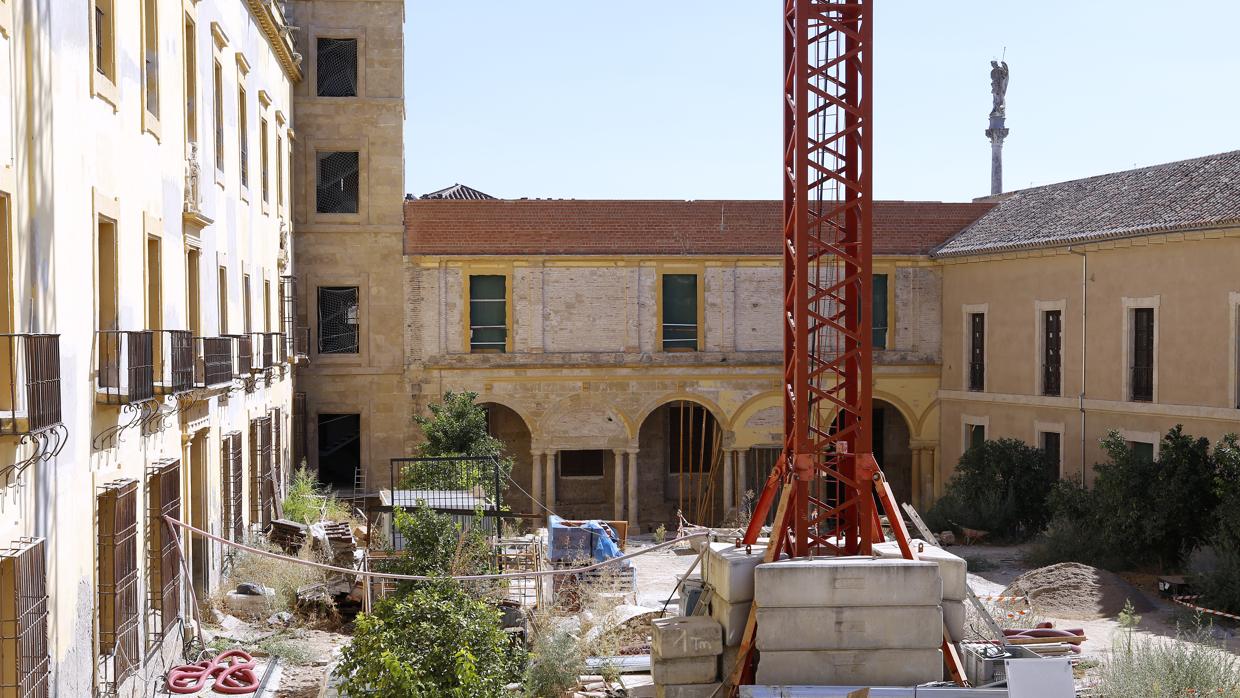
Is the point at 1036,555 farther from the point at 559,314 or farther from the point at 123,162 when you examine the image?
the point at 123,162

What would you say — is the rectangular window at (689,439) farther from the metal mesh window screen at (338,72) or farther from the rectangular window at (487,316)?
the metal mesh window screen at (338,72)

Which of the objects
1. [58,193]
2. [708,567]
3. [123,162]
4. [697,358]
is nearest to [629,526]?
[697,358]

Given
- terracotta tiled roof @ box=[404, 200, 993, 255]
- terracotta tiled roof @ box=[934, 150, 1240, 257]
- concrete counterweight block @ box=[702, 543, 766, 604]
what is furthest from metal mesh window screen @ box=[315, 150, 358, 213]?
concrete counterweight block @ box=[702, 543, 766, 604]

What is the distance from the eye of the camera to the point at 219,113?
17234mm

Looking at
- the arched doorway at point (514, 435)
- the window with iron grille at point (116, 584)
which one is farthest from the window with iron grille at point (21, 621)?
the arched doorway at point (514, 435)

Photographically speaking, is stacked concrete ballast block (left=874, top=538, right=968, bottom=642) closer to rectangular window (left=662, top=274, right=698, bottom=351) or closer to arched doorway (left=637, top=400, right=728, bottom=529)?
rectangular window (left=662, top=274, right=698, bottom=351)

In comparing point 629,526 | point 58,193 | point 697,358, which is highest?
point 58,193

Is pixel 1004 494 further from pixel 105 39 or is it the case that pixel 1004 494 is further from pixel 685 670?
pixel 105 39

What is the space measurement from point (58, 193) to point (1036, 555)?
17657 millimetres

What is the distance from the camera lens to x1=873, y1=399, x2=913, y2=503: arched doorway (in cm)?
3181

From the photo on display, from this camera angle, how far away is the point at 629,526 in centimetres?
2850

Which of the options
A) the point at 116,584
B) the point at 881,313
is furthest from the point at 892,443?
the point at 116,584

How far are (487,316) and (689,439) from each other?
5952mm

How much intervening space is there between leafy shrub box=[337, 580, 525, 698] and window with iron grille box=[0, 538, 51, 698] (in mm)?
2354
